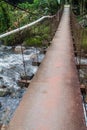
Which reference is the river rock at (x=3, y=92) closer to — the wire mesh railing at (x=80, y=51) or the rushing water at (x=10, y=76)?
the rushing water at (x=10, y=76)

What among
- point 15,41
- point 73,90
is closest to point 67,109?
point 73,90

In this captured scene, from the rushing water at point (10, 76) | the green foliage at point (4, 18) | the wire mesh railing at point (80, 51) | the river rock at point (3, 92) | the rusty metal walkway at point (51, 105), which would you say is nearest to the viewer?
the rusty metal walkway at point (51, 105)

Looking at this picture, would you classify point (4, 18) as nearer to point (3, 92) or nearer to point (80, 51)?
point (3, 92)

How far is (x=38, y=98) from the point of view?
178 centimetres

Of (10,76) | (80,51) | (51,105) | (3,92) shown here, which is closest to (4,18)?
(10,76)

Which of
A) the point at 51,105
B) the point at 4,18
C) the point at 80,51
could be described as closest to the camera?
the point at 51,105

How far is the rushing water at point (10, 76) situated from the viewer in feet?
16.4

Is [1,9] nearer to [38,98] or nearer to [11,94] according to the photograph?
[11,94]

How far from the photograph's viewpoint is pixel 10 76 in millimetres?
6570

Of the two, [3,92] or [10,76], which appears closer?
[3,92]

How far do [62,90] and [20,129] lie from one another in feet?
1.88

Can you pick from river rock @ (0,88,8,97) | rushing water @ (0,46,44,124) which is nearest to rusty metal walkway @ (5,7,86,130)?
rushing water @ (0,46,44,124)

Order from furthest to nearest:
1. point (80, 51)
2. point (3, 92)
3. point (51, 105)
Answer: point (3, 92) → point (80, 51) → point (51, 105)

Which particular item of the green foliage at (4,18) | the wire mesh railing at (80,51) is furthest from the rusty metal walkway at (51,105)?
the green foliage at (4,18)
